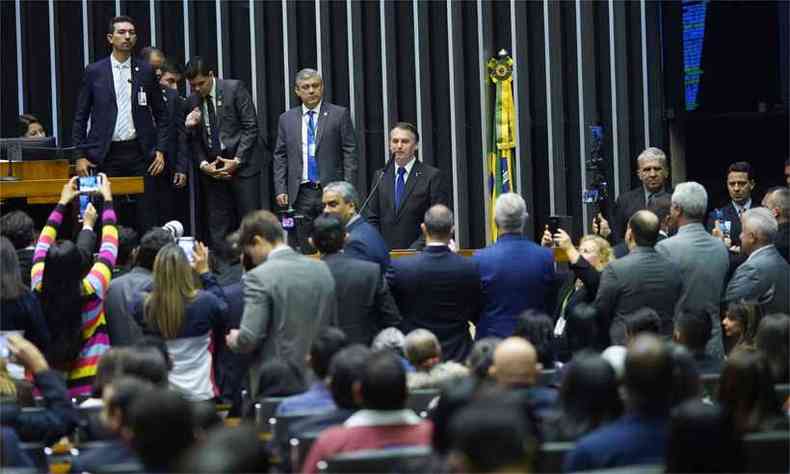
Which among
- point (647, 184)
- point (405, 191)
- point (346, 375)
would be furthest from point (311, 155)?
point (346, 375)

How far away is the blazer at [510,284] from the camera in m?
6.61

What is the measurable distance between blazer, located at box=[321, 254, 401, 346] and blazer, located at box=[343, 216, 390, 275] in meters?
0.25

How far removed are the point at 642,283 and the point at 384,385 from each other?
252 cm

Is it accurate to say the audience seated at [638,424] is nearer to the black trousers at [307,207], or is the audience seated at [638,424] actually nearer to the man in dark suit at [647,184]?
the man in dark suit at [647,184]

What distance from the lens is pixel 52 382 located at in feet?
16.8

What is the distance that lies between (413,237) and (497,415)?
5229 mm

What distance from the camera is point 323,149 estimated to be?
917cm

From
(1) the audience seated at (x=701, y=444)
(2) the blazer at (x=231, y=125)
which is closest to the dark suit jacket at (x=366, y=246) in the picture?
(2) the blazer at (x=231, y=125)

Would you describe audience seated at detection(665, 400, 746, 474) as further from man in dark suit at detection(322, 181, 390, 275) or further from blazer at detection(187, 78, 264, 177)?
blazer at detection(187, 78, 264, 177)

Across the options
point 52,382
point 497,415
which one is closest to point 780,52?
point 52,382

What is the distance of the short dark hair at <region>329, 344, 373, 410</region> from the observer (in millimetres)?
4695

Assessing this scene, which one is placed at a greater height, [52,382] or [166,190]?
[166,190]

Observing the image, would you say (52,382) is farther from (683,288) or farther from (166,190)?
(166,190)

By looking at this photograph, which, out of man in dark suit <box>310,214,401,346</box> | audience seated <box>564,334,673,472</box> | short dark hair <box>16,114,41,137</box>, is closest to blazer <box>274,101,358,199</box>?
short dark hair <box>16,114,41,137</box>
